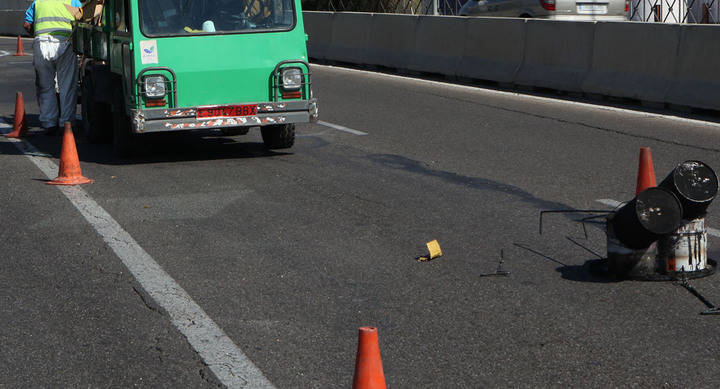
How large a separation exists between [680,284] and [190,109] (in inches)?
229

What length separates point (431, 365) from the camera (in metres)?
4.75

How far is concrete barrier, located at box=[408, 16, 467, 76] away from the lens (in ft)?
63.3

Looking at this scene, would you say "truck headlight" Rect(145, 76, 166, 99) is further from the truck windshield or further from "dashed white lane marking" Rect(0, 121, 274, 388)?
"dashed white lane marking" Rect(0, 121, 274, 388)

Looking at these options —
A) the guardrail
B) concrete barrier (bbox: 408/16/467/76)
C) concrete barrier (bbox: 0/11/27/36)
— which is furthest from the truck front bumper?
concrete barrier (bbox: 0/11/27/36)

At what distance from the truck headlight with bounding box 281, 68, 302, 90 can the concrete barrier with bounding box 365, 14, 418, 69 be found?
10.5 m

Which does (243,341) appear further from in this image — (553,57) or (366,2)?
(366,2)

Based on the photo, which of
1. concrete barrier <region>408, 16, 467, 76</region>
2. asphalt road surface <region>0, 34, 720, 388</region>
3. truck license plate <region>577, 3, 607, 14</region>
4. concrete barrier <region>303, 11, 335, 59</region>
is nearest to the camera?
asphalt road surface <region>0, 34, 720, 388</region>

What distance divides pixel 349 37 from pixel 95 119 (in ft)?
41.3

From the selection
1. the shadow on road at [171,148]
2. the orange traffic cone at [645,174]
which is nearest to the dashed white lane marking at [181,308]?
the shadow on road at [171,148]

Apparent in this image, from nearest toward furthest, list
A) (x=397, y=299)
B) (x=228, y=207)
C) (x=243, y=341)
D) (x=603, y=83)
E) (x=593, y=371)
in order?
(x=593, y=371) < (x=243, y=341) < (x=397, y=299) < (x=228, y=207) < (x=603, y=83)

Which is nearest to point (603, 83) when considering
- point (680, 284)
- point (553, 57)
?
point (553, 57)

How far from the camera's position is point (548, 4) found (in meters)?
20.5

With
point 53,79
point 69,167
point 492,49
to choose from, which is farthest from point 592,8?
point 69,167

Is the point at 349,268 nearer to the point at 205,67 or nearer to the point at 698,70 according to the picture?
→ the point at 205,67
